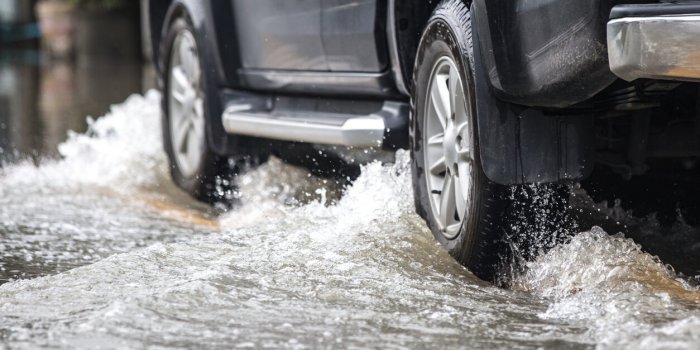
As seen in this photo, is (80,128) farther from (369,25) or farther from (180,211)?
(369,25)

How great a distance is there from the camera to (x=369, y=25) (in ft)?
15.0

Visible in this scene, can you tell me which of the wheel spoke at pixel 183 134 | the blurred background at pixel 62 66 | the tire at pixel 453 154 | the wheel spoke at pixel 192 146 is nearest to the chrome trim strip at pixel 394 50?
the tire at pixel 453 154

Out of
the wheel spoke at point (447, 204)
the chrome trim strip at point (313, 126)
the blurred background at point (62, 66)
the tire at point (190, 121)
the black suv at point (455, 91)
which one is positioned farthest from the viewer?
the blurred background at point (62, 66)

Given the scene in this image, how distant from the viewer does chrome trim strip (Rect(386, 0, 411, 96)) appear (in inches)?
174

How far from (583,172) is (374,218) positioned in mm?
973

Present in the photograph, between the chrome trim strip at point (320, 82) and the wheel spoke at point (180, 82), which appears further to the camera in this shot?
the wheel spoke at point (180, 82)

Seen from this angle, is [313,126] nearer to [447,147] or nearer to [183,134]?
[447,147]

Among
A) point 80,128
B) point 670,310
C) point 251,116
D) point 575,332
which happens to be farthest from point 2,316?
point 80,128

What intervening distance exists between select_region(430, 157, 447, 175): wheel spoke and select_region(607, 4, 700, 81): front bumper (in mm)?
1058

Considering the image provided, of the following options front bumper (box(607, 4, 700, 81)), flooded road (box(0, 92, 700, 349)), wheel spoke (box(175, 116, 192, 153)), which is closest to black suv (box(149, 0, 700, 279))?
front bumper (box(607, 4, 700, 81))

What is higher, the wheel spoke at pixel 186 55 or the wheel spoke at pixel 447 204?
the wheel spoke at pixel 186 55

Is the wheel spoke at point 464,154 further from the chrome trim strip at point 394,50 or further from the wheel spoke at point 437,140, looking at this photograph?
the chrome trim strip at point 394,50

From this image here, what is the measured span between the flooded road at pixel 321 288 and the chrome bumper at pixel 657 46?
22.8 inches

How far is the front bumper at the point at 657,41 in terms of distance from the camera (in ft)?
9.69
